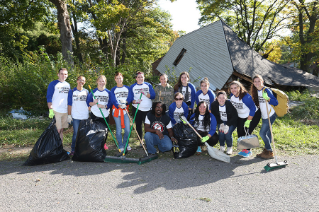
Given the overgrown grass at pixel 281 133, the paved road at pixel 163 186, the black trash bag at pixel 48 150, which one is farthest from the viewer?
the overgrown grass at pixel 281 133

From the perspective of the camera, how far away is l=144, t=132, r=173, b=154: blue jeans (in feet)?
14.9

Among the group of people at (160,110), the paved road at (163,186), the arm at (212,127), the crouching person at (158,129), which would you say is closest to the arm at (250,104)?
the group of people at (160,110)

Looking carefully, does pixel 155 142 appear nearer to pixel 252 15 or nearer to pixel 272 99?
pixel 272 99

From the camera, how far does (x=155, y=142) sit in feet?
15.4

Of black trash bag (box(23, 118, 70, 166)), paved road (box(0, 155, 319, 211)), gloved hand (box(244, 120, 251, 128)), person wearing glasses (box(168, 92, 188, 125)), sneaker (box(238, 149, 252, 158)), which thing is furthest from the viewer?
person wearing glasses (box(168, 92, 188, 125))

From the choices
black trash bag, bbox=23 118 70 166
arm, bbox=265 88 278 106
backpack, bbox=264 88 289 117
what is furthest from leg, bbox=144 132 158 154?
backpack, bbox=264 88 289 117

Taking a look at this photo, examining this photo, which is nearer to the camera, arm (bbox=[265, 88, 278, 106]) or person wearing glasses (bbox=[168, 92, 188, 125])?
arm (bbox=[265, 88, 278, 106])

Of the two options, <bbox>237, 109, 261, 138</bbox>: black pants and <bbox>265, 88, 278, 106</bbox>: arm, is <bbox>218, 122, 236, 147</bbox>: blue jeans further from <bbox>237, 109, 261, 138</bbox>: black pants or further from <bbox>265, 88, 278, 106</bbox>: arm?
<bbox>265, 88, 278, 106</bbox>: arm

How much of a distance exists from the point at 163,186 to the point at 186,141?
4.52 feet

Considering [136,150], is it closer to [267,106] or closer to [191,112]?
[191,112]

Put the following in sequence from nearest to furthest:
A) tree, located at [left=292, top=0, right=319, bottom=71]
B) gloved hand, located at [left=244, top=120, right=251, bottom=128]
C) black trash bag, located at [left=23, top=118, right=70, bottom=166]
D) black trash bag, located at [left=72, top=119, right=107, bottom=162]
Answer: black trash bag, located at [left=23, top=118, right=70, bottom=166], black trash bag, located at [left=72, top=119, right=107, bottom=162], gloved hand, located at [left=244, top=120, right=251, bottom=128], tree, located at [left=292, top=0, right=319, bottom=71]

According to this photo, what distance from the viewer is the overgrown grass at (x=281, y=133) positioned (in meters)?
5.06

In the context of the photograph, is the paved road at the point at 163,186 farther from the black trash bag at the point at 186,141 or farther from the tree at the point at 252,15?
the tree at the point at 252,15

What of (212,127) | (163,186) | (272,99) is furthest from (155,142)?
(272,99)
